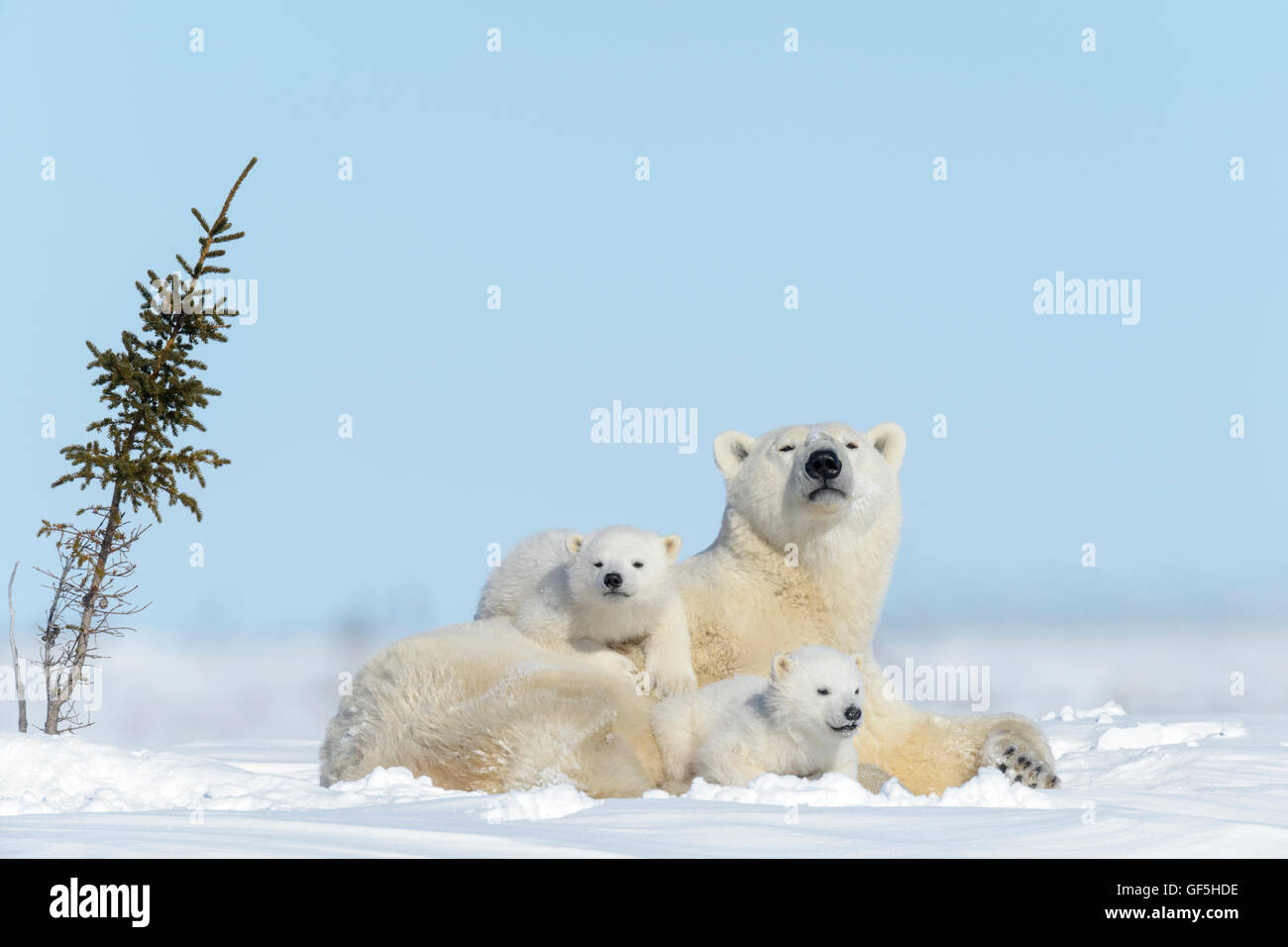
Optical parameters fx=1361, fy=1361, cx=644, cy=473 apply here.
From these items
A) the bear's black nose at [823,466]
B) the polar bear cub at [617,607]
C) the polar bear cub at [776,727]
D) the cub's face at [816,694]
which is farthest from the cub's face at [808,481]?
the cub's face at [816,694]

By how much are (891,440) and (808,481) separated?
3.29 ft

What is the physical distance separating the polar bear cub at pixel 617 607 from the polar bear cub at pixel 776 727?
1.81ft

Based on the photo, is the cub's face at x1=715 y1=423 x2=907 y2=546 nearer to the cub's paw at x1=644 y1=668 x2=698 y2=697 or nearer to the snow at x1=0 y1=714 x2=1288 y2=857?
the cub's paw at x1=644 y1=668 x2=698 y2=697

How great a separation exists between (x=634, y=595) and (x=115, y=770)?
2.76 metres

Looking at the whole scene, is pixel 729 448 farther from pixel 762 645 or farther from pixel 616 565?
pixel 616 565

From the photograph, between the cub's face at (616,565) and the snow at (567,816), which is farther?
the cub's face at (616,565)

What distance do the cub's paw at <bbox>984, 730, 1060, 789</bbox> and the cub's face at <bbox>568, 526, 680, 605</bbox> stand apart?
1.95 meters

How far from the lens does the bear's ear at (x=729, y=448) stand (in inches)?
311

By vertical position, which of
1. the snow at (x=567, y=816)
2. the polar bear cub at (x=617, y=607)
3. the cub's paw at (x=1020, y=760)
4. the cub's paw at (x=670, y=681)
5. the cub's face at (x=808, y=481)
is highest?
the cub's face at (x=808, y=481)

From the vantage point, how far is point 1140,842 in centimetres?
455

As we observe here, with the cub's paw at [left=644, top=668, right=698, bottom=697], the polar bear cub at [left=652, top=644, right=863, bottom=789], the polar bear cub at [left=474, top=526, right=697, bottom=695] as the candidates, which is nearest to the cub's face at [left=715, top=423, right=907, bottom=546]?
the polar bear cub at [left=474, top=526, right=697, bottom=695]

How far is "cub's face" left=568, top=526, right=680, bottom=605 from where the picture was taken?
268 inches

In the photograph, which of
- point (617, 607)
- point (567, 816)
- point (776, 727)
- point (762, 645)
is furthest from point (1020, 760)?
point (567, 816)

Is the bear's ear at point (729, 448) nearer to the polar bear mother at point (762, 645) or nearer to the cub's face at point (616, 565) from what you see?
the polar bear mother at point (762, 645)
